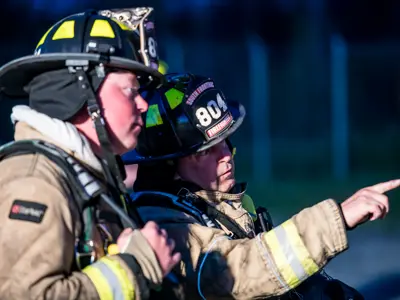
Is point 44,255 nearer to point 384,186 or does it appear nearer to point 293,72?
point 384,186

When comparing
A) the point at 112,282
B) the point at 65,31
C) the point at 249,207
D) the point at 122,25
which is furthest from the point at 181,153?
the point at 112,282

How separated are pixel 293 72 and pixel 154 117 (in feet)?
40.2

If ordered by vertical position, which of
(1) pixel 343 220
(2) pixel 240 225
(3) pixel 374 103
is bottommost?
(3) pixel 374 103

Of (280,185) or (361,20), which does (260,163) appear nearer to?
(280,185)

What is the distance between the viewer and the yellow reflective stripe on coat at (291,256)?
→ 3.14 meters

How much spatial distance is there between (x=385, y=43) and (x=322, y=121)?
2.36m

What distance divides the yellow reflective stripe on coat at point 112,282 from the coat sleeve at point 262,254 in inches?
23.7

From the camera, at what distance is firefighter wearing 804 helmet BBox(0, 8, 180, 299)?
263 cm

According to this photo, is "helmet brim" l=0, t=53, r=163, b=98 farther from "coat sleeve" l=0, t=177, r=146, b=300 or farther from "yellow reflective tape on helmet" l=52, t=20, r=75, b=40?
"coat sleeve" l=0, t=177, r=146, b=300

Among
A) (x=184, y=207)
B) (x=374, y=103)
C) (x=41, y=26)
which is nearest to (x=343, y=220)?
(x=184, y=207)

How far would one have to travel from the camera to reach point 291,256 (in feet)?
10.3

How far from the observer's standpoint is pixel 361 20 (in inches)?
675

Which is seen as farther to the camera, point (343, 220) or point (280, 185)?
point (280, 185)

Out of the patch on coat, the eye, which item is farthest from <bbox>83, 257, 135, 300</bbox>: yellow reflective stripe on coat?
the eye
